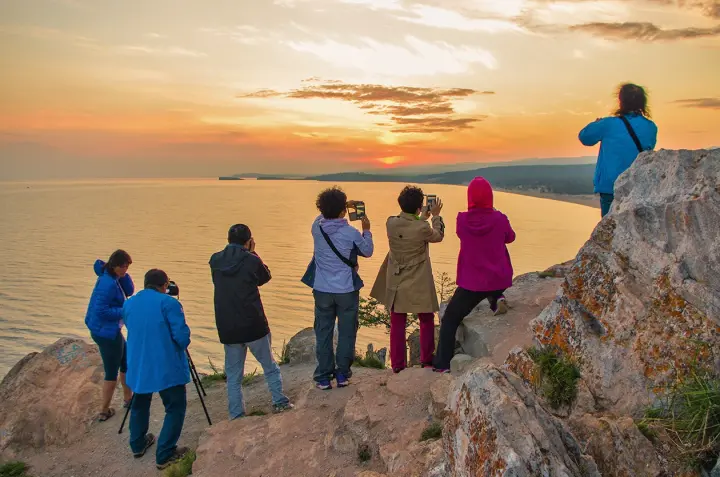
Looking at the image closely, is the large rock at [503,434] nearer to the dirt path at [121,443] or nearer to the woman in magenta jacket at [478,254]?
the woman in magenta jacket at [478,254]

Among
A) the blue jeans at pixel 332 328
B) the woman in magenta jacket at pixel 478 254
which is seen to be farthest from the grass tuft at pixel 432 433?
the blue jeans at pixel 332 328

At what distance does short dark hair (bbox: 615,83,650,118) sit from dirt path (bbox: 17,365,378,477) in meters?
5.47

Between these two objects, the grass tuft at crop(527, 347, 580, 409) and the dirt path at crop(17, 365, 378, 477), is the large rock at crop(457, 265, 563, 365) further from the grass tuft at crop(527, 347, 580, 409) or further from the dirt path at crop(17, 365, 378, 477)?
the dirt path at crop(17, 365, 378, 477)

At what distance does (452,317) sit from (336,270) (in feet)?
5.56

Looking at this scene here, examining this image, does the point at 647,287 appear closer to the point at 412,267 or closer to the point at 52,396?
the point at 412,267

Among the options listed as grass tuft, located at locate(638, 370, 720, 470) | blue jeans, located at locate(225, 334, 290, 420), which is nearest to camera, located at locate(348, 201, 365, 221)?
blue jeans, located at locate(225, 334, 290, 420)

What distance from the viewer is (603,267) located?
15.8 ft

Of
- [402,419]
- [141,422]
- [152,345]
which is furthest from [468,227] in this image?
[141,422]

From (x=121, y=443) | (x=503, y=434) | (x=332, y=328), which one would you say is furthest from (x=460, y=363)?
(x=121, y=443)

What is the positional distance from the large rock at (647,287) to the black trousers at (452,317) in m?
1.68

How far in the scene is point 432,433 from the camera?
520 cm

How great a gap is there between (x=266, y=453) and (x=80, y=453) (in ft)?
12.4

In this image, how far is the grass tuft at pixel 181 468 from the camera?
249 inches

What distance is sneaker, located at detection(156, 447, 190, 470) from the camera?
22.4 ft
